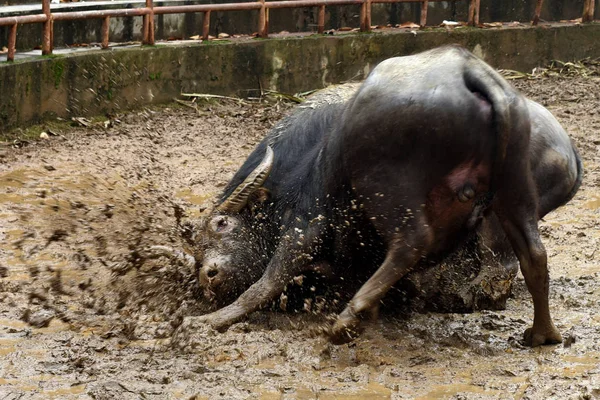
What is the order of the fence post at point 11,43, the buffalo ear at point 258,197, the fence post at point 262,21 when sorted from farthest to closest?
the fence post at point 262,21 < the fence post at point 11,43 < the buffalo ear at point 258,197

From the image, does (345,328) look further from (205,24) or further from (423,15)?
(423,15)

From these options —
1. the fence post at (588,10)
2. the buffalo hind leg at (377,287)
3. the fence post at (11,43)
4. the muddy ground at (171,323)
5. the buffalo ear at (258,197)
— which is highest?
the fence post at (588,10)

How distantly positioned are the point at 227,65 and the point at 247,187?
16.6 feet

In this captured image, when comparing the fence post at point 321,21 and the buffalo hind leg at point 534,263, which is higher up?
the fence post at point 321,21

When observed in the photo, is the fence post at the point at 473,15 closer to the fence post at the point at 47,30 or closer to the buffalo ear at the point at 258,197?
the fence post at the point at 47,30

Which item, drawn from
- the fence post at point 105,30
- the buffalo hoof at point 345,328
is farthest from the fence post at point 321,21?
the buffalo hoof at point 345,328

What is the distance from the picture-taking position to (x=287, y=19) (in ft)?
39.3

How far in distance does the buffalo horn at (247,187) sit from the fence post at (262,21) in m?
5.23

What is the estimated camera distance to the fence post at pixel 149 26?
9.69 m

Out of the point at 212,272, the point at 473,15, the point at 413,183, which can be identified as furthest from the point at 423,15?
the point at 413,183

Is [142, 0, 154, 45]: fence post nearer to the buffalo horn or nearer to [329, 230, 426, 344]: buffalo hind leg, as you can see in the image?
the buffalo horn

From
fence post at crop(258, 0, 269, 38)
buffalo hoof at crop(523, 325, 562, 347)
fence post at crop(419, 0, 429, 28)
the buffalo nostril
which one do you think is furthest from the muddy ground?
fence post at crop(419, 0, 429, 28)

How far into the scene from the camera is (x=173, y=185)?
7738 millimetres

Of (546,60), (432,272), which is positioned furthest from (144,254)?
(546,60)
